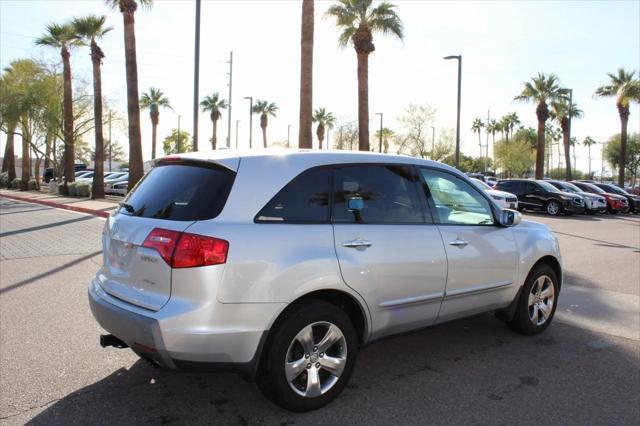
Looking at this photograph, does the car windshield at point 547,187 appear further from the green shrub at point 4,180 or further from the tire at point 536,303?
the green shrub at point 4,180

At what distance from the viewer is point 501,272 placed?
466 centimetres

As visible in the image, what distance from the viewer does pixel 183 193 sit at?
346 centimetres

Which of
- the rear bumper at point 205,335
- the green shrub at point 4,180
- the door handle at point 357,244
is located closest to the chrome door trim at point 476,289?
the door handle at point 357,244

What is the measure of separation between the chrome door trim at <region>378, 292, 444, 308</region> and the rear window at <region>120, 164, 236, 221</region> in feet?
4.62

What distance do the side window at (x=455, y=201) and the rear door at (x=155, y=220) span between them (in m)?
1.82

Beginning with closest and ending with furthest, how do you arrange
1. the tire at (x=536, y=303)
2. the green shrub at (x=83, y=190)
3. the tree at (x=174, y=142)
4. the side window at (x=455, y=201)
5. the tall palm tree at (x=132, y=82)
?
the side window at (x=455, y=201) → the tire at (x=536, y=303) → the tall palm tree at (x=132, y=82) → the green shrub at (x=83, y=190) → the tree at (x=174, y=142)

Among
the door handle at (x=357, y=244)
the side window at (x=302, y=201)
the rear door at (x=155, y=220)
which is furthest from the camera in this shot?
the door handle at (x=357, y=244)

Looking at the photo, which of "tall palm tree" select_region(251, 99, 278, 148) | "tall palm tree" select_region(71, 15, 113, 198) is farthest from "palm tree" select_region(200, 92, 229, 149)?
"tall palm tree" select_region(71, 15, 113, 198)

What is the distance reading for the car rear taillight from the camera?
3.09 metres

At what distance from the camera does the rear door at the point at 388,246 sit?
3.62 meters

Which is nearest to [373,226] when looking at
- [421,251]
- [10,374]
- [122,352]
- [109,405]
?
[421,251]

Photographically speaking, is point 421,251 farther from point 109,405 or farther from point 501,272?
point 109,405

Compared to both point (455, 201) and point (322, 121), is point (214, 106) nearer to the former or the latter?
point (322, 121)

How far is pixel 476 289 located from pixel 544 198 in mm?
21053
